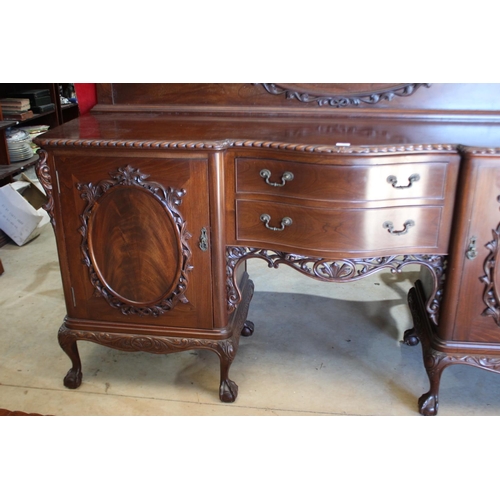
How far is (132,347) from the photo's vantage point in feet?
6.26

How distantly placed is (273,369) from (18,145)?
266 cm

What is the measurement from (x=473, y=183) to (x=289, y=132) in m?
0.56

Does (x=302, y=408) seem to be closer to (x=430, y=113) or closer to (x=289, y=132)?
(x=289, y=132)

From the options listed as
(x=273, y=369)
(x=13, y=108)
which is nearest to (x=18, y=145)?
(x=13, y=108)

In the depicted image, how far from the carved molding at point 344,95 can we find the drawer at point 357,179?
0.42 m

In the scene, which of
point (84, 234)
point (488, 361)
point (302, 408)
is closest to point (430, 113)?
point (488, 361)

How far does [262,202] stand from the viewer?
164 centimetres

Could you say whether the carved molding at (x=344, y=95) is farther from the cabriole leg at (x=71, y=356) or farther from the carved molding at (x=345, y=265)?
the cabriole leg at (x=71, y=356)

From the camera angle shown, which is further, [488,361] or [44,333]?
[44,333]

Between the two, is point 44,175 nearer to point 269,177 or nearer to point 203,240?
point 203,240

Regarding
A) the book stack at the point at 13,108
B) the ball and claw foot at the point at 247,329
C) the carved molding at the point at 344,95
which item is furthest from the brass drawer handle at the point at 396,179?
the book stack at the point at 13,108

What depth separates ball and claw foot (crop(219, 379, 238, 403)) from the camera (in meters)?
1.91

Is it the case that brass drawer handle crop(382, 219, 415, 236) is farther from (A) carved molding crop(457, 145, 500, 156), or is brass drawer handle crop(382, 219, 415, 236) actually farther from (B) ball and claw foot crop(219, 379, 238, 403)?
(B) ball and claw foot crop(219, 379, 238, 403)

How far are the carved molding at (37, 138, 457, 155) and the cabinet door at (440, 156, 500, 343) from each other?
0.12 metres
